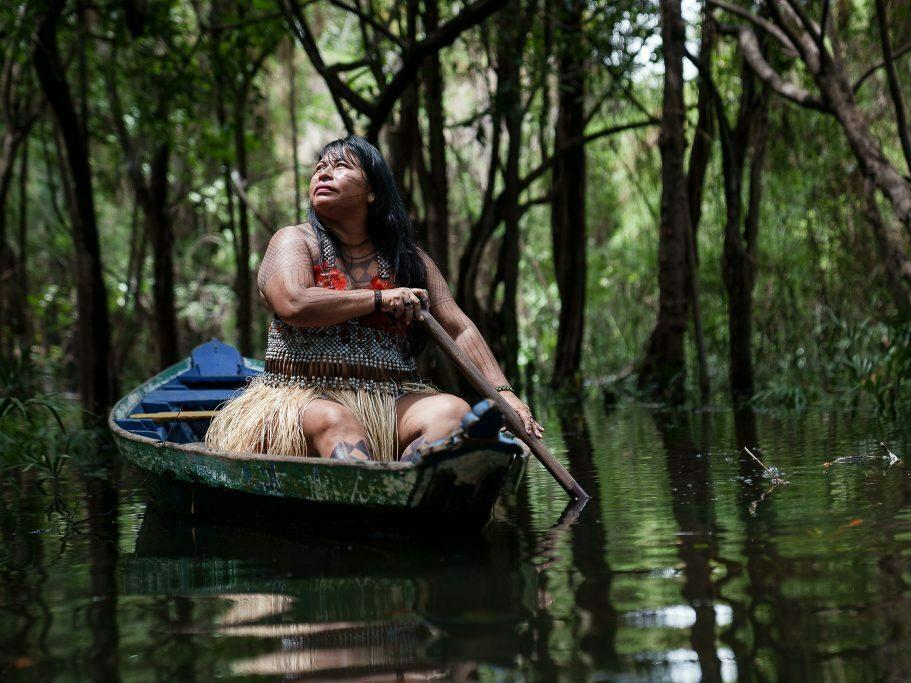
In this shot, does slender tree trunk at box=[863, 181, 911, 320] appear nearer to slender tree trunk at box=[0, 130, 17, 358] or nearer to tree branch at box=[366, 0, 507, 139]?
tree branch at box=[366, 0, 507, 139]

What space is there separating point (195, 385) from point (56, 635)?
12.2ft

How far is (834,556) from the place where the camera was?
2604 millimetres

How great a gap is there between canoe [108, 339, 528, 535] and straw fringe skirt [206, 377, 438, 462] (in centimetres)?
16

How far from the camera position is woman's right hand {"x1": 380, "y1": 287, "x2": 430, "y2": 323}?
3418 millimetres

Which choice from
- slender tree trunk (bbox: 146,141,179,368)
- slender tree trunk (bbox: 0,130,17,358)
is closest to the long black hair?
slender tree trunk (bbox: 0,130,17,358)

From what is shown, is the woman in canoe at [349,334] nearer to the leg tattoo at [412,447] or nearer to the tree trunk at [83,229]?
the leg tattoo at [412,447]

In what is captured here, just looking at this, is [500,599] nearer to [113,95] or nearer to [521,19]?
[521,19]

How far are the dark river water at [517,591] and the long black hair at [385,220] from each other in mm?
868

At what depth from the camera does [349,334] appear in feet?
11.9

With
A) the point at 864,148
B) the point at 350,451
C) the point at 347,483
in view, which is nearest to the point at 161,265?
the point at 864,148

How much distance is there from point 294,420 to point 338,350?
287mm

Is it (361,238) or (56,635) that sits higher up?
(361,238)

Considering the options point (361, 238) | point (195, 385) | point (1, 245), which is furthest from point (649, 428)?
point (1, 245)

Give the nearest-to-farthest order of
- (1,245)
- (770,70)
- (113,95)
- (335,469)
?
(335,469), (770,70), (113,95), (1,245)
